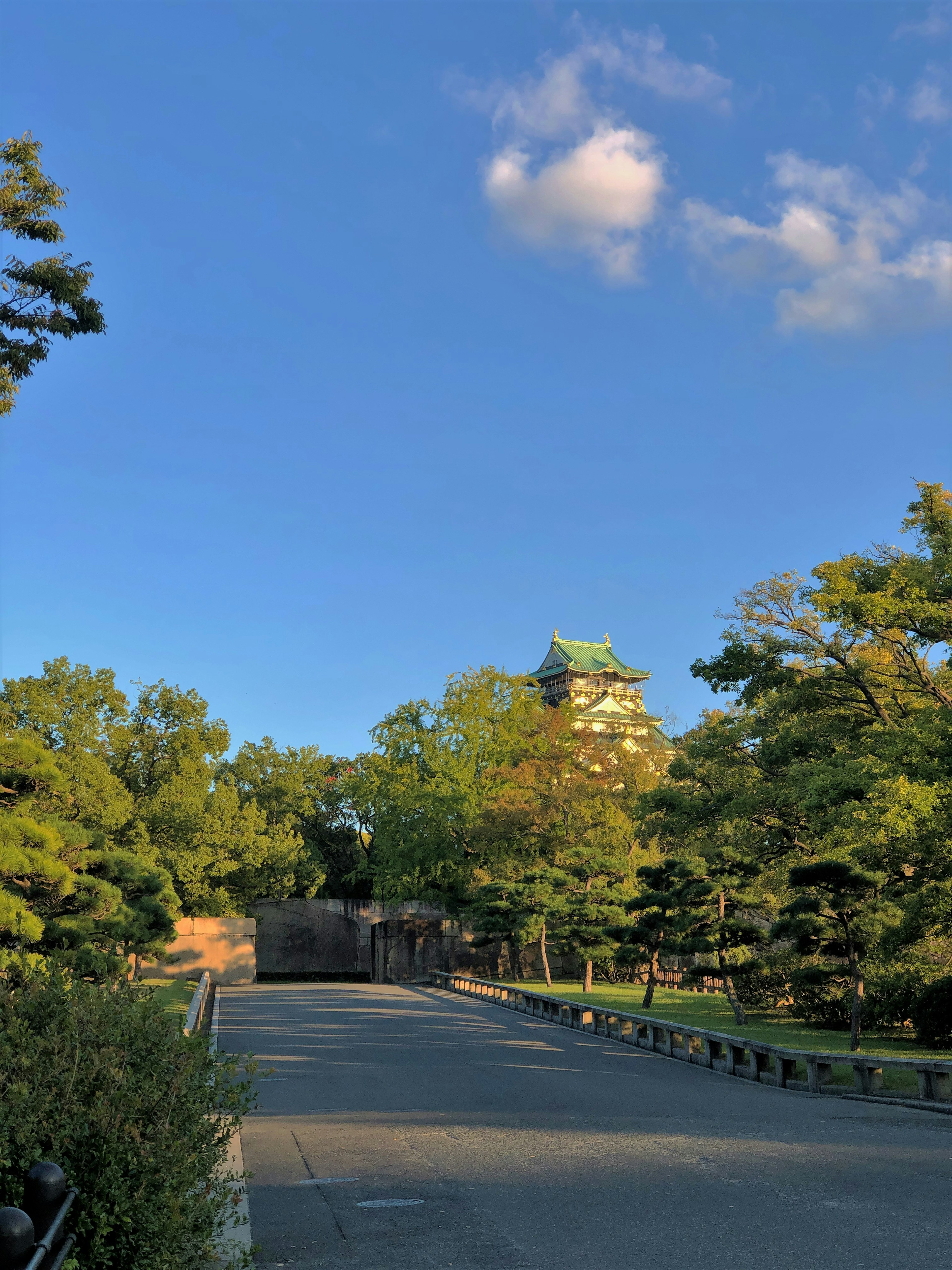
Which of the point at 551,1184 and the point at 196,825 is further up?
the point at 196,825

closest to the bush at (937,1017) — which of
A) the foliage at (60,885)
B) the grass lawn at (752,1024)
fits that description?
the grass lawn at (752,1024)

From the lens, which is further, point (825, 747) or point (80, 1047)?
point (825, 747)

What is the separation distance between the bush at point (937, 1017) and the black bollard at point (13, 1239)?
18.2 m

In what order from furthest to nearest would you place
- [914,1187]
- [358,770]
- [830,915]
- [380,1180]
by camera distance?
1. [358,770]
2. [830,915]
3. [380,1180]
4. [914,1187]

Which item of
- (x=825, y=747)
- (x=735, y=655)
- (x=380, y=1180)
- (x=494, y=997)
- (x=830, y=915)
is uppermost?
(x=735, y=655)

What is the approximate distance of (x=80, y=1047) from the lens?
191 inches

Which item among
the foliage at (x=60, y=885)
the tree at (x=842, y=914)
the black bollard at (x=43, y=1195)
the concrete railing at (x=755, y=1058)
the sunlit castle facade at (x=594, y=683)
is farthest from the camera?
the sunlit castle facade at (x=594, y=683)

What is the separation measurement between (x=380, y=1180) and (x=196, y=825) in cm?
3860

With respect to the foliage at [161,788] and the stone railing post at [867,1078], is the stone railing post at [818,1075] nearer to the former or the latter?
the stone railing post at [867,1078]

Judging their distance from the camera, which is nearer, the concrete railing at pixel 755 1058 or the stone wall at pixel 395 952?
the concrete railing at pixel 755 1058

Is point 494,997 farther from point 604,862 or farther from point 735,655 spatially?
point 735,655

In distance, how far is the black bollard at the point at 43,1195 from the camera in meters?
3.10

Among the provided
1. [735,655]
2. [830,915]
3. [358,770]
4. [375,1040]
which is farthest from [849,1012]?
[358,770]

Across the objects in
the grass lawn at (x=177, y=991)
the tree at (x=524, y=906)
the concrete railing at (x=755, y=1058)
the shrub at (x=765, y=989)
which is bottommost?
the grass lawn at (x=177, y=991)
